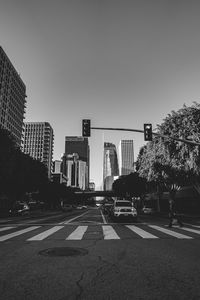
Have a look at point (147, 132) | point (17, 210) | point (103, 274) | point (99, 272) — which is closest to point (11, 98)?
point (17, 210)

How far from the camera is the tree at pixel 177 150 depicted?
21.8 meters

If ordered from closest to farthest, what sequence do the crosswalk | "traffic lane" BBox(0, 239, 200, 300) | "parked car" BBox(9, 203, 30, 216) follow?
"traffic lane" BBox(0, 239, 200, 300) < the crosswalk < "parked car" BBox(9, 203, 30, 216)

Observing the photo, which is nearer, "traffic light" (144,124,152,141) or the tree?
"traffic light" (144,124,152,141)

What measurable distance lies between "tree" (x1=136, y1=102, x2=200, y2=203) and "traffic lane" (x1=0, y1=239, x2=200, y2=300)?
14.7m

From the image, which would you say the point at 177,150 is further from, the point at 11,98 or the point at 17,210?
the point at 11,98

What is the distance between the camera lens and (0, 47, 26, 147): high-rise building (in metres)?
112

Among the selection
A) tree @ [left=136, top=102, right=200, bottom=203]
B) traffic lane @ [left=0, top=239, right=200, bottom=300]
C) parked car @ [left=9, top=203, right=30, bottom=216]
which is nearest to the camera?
traffic lane @ [left=0, top=239, right=200, bottom=300]

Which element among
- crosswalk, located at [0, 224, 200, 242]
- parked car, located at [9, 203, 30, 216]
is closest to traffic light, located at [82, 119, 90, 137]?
crosswalk, located at [0, 224, 200, 242]

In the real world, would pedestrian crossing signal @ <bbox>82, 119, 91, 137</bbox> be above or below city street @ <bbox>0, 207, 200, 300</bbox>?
above

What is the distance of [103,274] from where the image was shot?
5.42m

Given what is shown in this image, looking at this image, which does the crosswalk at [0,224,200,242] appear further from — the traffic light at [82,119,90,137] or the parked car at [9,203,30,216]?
the parked car at [9,203,30,216]

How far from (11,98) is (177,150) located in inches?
4422

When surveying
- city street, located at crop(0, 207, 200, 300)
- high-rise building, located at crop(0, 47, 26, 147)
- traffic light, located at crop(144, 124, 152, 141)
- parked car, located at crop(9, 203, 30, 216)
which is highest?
high-rise building, located at crop(0, 47, 26, 147)

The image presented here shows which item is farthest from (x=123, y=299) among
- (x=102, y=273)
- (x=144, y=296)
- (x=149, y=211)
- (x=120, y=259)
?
(x=149, y=211)
